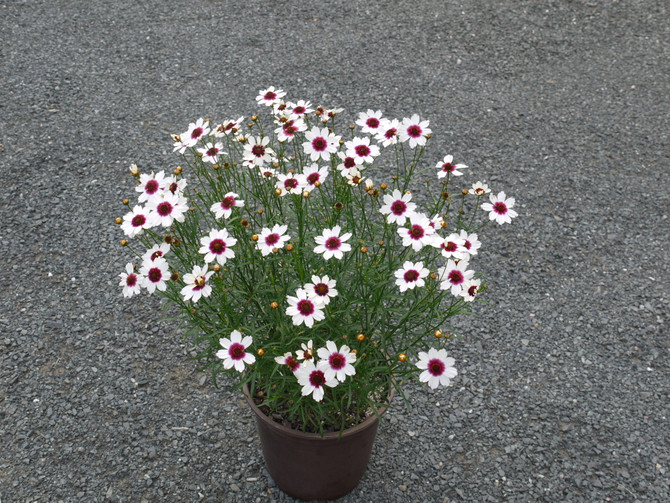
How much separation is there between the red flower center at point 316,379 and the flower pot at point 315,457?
425 millimetres

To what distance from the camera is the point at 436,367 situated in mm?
1711

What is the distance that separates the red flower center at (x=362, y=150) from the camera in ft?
6.24

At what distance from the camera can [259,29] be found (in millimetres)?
5207

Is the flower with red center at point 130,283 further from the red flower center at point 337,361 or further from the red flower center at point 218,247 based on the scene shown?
the red flower center at point 337,361

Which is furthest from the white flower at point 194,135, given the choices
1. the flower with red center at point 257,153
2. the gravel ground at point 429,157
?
the gravel ground at point 429,157

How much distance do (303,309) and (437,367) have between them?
1.30ft

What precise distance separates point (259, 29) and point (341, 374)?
4209 mm

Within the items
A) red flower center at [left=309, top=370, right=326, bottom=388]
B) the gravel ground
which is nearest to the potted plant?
red flower center at [left=309, top=370, right=326, bottom=388]

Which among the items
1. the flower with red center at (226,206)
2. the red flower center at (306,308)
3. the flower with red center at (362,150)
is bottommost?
the red flower center at (306,308)

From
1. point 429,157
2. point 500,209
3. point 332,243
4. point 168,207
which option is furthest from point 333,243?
point 429,157

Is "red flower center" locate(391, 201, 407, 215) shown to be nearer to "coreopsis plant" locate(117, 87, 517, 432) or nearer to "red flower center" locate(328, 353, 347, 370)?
"coreopsis plant" locate(117, 87, 517, 432)

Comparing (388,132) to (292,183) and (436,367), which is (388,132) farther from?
(436,367)

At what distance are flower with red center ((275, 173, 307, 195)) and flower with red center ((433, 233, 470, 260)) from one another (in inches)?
16.0

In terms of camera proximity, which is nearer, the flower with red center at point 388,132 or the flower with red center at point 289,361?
the flower with red center at point 289,361
